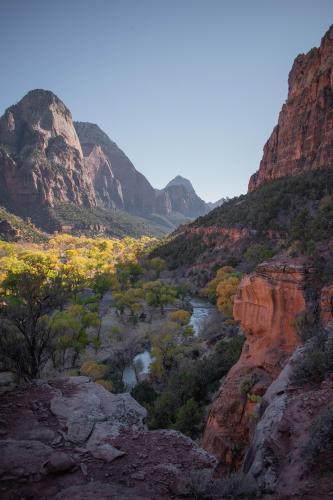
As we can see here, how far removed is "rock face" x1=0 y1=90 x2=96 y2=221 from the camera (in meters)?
145

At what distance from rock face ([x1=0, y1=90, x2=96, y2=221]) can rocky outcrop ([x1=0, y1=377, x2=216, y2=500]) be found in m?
147

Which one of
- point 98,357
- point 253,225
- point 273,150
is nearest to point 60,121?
point 273,150

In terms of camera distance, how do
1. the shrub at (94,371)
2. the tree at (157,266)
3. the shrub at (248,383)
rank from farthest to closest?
the tree at (157,266)
the shrub at (94,371)
the shrub at (248,383)

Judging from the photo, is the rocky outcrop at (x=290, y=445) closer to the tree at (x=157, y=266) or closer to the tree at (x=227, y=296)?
the tree at (x=227, y=296)

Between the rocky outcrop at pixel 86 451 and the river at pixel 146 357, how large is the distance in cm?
1721

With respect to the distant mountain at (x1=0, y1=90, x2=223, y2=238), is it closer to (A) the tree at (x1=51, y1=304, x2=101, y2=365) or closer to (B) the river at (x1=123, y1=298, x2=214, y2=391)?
(B) the river at (x1=123, y1=298, x2=214, y2=391)

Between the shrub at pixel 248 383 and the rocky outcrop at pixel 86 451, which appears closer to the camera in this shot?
the rocky outcrop at pixel 86 451

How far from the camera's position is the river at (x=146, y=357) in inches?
1004

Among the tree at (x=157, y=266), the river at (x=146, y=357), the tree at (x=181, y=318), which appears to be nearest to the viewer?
the river at (x=146, y=357)

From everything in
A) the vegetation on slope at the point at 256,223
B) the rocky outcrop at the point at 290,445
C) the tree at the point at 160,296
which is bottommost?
the tree at the point at 160,296

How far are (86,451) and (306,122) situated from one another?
256ft

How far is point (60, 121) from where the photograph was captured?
179750 mm

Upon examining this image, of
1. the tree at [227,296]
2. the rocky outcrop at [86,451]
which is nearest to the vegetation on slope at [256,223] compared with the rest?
the tree at [227,296]

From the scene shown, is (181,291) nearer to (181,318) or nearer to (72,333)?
(181,318)
